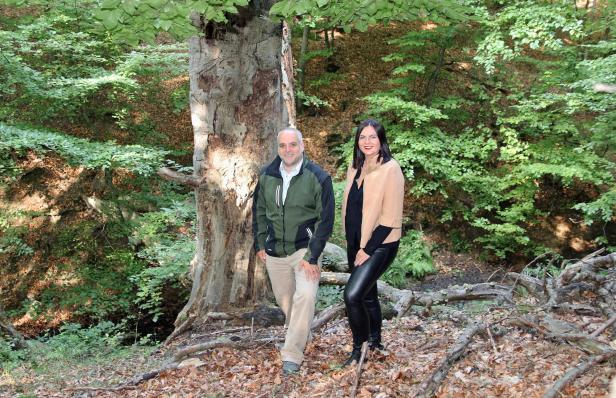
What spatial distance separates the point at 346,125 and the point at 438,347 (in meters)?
12.3

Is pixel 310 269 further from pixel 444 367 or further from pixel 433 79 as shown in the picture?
pixel 433 79

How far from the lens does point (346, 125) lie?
52.4 feet

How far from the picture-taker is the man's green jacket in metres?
3.81

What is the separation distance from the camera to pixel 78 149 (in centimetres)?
918

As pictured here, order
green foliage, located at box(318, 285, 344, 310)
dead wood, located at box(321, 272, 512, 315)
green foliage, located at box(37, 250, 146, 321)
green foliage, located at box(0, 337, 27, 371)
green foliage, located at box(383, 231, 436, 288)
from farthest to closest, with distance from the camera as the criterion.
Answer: green foliage, located at box(383, 231, 436, 288), green foliage, located at box(37, 250, 146, 321), green foliage, located at box(318, 285, 344, 310), green foliage, located at box(0, 337, 27, 371), dead wood, located at box(321, 272, 512, 315)

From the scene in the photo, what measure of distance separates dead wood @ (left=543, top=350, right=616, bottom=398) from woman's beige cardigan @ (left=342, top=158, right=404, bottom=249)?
4.41 feet

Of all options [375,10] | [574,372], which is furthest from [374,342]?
[375,10]

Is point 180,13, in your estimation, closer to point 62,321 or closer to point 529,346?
point 529,346

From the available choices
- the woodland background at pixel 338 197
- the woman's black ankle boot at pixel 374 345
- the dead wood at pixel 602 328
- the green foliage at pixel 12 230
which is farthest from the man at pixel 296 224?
the green foliage at pixel 12 230

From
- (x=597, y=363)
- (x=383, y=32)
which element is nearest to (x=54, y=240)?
(x=597, y=363)

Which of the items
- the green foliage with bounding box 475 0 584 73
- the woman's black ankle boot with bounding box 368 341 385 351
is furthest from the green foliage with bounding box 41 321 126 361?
the green foliage with bounding box 475 0 584 73

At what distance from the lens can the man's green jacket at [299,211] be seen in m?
3.81

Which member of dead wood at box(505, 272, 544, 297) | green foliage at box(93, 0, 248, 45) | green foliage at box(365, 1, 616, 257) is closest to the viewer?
green foliage at box(93, 0, 248, 45)

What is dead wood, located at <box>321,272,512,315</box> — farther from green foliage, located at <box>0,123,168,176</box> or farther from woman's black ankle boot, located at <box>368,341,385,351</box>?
green foliage, located at <box>0,123,168,176</box>
